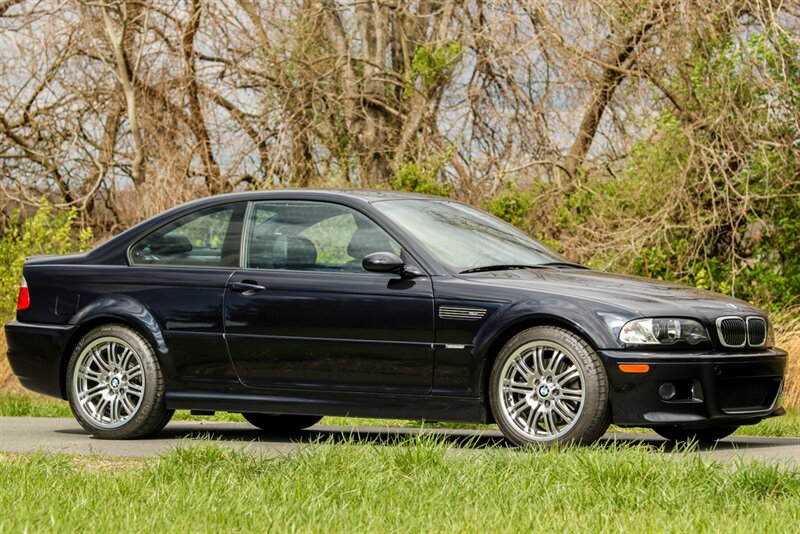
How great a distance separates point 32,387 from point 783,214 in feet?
29.9

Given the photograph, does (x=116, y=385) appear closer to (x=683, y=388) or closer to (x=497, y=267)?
(x=497, y=267)

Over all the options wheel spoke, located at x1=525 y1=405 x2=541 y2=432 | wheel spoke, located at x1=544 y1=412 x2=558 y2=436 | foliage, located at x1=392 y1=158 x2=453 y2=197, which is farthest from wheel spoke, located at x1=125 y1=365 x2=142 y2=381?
foliage, located at x1=392 y1=158 x2=453 y2=197

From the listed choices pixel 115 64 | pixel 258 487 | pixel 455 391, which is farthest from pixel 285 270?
pixel 115 64

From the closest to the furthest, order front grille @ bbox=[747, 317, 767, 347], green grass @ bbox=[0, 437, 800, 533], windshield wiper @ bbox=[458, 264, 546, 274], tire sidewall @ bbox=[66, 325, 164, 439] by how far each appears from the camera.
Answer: green grass @ bbox=[0, 437, 800, 533] < front grille @ bbox=[747, 317, 767, 347] < windshield wiper @ bbox=[458, 264, 546, 274] < tire sidewall @ bbox=[66, 325, 164, 439]

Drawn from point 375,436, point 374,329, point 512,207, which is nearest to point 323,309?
point 374,329

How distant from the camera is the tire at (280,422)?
10.4 meters

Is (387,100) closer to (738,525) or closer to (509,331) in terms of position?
(509,331)

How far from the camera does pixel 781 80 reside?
15344 millimetres

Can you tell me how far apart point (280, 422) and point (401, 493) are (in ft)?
15.4

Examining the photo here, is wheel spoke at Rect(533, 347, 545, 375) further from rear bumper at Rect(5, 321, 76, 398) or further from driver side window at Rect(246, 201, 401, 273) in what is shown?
rear bumper at Rect(5, 321, 76, 398)

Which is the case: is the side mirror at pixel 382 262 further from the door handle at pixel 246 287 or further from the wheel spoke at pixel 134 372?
the wheel spoke at pixel 134 372

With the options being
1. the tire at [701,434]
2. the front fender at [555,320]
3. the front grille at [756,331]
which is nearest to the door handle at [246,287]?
the front fender at [555,320]

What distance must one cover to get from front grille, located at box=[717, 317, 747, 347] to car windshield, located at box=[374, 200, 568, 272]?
4.59 ft

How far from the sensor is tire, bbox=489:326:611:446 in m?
7.93
